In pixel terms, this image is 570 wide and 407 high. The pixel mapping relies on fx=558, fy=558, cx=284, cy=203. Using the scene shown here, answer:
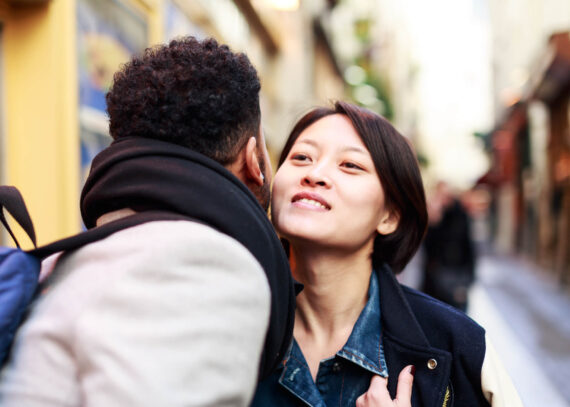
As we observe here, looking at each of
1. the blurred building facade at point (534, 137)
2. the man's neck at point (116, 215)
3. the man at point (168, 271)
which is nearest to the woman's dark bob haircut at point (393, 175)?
the man at point (168, 271)

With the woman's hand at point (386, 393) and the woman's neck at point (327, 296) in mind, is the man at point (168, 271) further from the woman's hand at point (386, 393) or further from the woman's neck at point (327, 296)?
the woman's neck at point (327, 296)

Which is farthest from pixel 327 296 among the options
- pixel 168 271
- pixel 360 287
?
pixel 168 271

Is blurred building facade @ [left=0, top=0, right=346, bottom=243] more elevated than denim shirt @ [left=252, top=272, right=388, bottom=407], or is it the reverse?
blurred building facade @ [left=0, top=0, right=346, bottom=243]

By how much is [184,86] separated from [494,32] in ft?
132

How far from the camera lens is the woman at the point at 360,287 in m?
1.75

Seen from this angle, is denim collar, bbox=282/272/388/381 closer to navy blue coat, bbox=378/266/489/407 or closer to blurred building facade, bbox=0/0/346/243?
navy blue coat, bbox=378/266/489/407

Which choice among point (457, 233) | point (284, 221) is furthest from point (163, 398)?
point (457, 233)

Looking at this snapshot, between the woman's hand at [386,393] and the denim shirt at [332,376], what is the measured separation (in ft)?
0.18

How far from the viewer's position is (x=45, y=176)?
12.1 feet

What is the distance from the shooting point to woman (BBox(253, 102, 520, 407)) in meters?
1.75

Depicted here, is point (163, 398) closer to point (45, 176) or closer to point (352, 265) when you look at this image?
point (352, 265)

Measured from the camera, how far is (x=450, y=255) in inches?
248

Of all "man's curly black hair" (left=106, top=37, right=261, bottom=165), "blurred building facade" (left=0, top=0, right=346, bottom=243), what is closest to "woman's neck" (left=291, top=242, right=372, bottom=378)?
"man's curly black hair" (left=106, top=37, right=261, bottom=165)

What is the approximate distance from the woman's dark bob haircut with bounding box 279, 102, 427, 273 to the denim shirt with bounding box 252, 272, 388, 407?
1.29ft
